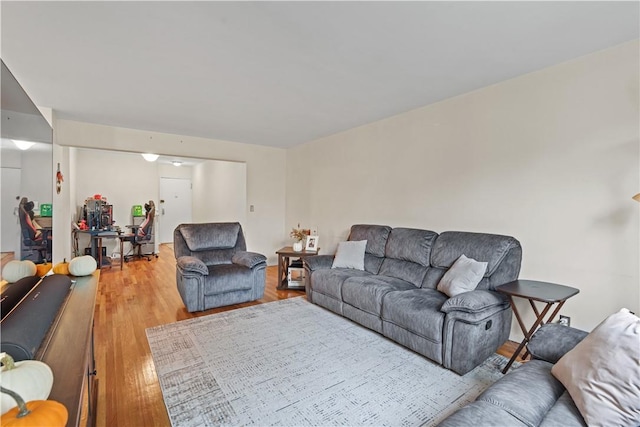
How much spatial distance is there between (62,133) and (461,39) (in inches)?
198

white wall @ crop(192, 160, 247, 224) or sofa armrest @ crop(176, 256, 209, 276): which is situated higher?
white wall @ crop(192, 160, 247, 224)

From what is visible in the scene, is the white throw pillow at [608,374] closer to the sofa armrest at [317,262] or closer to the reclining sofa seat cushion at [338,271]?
the reclining sofa seat cushion at [338,271]

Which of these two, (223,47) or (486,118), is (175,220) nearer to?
(223,47)

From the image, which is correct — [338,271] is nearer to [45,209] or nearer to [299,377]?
[299,377]

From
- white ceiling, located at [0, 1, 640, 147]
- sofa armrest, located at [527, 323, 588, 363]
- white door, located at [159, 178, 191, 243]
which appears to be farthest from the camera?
white door, located at [159, 178, 191, 243]

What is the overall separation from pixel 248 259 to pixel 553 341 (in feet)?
10.4

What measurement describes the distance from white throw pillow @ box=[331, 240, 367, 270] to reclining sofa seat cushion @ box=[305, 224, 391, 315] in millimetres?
66

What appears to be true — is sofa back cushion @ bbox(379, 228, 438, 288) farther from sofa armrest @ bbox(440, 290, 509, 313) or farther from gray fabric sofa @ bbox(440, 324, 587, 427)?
gray fabric sofa @ bbox(440, 324, 587, 427)

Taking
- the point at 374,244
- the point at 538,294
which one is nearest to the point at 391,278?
the point at 374,244

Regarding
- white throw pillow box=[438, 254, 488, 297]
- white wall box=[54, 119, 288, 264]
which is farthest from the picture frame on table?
white throw pillow box=[438, 254, 488, 297]

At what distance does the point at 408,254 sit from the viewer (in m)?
3.44

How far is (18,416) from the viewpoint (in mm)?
675

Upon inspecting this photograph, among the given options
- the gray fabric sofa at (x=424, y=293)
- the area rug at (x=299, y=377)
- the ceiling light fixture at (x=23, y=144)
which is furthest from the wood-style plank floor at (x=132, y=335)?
the ceiling light fixture at (x=23, y=144)

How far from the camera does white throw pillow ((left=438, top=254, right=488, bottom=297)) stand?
263 cm
